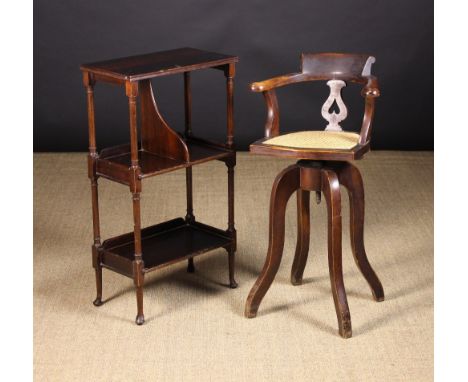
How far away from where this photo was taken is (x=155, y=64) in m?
4.05

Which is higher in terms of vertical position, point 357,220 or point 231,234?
point 357,220

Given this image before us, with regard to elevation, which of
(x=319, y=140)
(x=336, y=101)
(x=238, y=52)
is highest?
(x=238, y=52)

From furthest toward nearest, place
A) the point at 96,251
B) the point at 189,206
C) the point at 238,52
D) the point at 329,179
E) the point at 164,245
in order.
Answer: the point at 238,52, the point at 189,206, the point at 164,245, the point at 96,251, the point at 329,179

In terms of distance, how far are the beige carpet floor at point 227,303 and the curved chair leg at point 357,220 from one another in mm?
99

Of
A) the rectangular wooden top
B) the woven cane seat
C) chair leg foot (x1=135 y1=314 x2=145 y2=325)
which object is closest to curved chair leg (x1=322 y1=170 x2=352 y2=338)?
the woven cane seat

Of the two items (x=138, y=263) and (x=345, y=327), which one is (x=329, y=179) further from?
(x=138, y=263)

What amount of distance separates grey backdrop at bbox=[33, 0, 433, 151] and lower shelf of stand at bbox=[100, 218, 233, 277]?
Answer: 201 cm

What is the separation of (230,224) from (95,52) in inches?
89.2

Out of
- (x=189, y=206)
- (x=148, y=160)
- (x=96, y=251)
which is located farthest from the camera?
(x=189, y=206)

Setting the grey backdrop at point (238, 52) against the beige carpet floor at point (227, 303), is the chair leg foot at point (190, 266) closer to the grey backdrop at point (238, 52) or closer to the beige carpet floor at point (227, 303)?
the beige carpet floor at point (227, 303)

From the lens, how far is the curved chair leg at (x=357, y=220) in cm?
408

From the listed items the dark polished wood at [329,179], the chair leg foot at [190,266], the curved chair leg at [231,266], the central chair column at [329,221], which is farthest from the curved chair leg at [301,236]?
the chair leg foot at [190,266]

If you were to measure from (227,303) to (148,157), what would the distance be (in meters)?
0.73

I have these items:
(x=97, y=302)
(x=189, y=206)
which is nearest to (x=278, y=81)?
(x=189, y=206)
